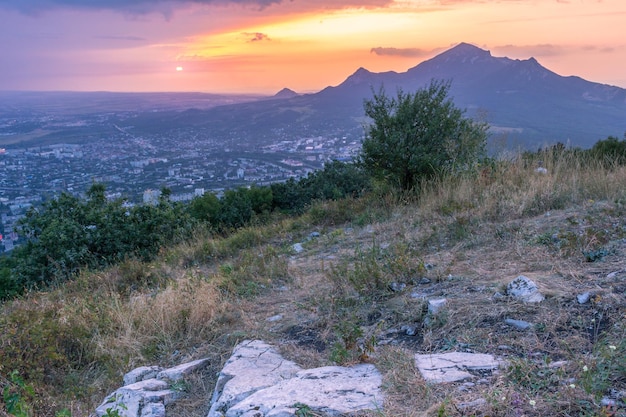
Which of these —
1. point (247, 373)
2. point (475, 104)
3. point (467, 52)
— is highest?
point (467, 52)

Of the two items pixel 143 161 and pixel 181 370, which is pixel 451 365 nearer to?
pixel 181 370

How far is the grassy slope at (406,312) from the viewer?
7.57 ft

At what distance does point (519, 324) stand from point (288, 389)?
1.67 meters

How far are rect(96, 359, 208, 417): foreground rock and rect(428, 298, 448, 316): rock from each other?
185 centimetres

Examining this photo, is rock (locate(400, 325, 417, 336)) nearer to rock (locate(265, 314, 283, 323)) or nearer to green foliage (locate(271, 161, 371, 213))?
rock (locate(265, 314, 283, 323))

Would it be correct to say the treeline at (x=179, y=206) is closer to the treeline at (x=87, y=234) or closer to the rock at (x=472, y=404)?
the treeline at (x=87, y=234)

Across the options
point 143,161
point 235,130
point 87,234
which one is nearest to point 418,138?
point 87,234

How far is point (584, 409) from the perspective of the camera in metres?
1.93

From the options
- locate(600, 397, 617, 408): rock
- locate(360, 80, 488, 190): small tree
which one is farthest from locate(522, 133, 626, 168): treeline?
locate(600, 397, 617, 408): rock

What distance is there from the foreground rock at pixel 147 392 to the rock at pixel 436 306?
1849mm

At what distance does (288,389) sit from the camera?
2480 millimetres

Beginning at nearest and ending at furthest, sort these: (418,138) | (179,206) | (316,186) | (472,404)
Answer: (472,404), (418,138), (179,206), (316,186)

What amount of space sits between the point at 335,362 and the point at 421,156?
21.3ft

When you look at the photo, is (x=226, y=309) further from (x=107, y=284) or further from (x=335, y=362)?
(x=107, y=284)
